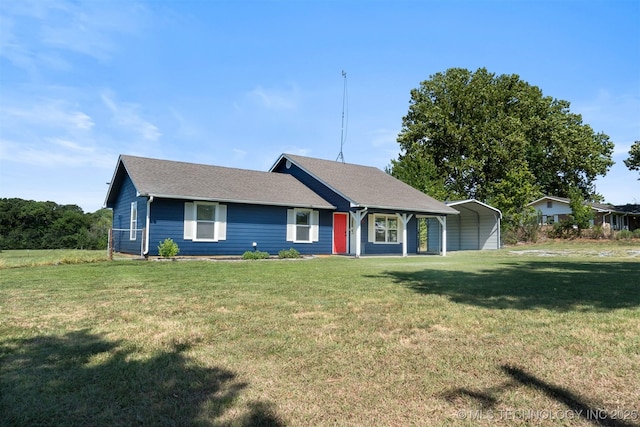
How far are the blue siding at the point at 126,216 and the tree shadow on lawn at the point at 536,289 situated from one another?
36.9 ft

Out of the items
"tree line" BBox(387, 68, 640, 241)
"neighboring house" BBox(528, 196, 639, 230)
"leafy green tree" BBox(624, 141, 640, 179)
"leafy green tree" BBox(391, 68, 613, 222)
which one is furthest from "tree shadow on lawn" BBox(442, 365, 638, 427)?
"leafy green tree" BBox(624, 141, 640, 179)

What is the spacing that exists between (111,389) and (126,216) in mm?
17460

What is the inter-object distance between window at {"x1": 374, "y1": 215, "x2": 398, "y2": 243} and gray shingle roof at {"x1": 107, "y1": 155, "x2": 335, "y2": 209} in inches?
137

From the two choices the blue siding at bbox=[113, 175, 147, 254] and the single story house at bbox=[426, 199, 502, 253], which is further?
the single story house at bbox=[426, 199, 502, 253]

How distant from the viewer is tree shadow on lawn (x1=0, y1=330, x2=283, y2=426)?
2.34 meters

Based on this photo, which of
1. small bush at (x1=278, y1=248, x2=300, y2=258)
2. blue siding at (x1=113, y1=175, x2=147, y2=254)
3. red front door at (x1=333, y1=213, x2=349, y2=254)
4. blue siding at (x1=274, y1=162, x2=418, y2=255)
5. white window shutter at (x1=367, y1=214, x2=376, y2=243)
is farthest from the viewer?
white window shutter at (x1=367, y1=214, x2=376, y2=243)

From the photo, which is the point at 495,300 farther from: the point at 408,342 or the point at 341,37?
the point at 341,37

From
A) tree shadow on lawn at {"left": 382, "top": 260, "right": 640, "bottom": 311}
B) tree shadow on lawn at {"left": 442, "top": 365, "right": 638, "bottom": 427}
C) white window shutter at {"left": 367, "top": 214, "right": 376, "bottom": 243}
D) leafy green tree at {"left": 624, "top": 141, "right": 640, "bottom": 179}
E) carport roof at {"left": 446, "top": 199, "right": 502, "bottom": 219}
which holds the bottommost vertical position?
tree shadow on lawn at {"left": 442, "top": 365, "right": 638, "bottom": 427}

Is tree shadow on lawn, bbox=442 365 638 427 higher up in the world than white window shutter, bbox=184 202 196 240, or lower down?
lower down

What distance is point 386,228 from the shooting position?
21828 mm

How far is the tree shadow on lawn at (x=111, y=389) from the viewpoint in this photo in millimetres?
2336

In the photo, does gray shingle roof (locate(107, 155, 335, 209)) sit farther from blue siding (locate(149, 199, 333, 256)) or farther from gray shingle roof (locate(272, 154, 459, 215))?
gray shingle roof (locate(272, 154, 459, 215))

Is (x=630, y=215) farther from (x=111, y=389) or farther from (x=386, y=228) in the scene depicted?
(x=111, y=389)

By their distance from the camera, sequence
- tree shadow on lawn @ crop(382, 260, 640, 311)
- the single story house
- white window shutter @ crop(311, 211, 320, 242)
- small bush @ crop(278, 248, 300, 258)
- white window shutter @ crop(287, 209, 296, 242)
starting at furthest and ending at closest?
the single story house → white window shutter @ crop(311, 211, 320, 242) → white window shutter @ crop(287, 209, 296, 242) → small bush @ crop(278, 248, 300, 258) → tree shadow on lawn @ crop(382, 260, 640, 311)
